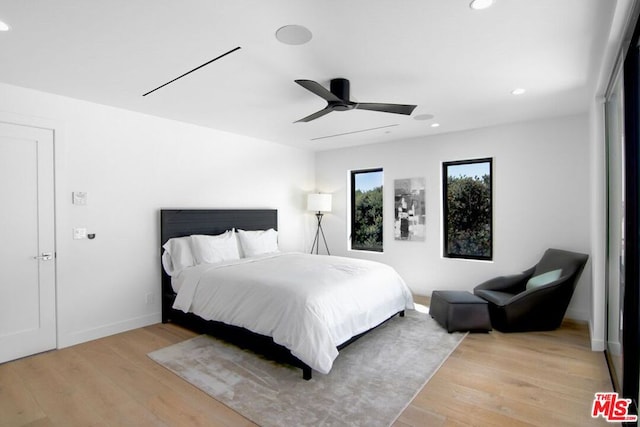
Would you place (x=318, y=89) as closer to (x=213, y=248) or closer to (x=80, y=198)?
(x=213, y=248)

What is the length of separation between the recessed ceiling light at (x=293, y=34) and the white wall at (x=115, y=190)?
100 inches

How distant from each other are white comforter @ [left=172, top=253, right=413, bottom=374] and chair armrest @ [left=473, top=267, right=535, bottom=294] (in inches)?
48.1

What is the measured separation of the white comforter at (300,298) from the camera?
267 centimetres

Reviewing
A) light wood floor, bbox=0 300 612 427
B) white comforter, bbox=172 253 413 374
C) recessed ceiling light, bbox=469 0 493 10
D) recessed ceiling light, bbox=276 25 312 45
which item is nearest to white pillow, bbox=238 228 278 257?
white comforter, bbox=172 253 413 374

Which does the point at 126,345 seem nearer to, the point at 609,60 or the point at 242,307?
the point at 242,307

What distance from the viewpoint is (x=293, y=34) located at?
2174 millimetres

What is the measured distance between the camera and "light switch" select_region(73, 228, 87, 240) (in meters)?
3.41

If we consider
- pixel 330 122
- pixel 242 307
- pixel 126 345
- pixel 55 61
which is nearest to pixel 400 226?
pixel 330 122

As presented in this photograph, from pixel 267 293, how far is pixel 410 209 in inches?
124

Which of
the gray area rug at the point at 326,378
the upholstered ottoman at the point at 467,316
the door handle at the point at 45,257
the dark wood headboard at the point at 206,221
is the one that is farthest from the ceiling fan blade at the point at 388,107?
the door handle at the point at 45,257

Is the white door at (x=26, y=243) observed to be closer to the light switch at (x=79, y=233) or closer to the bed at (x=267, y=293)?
the light switch at (x=79, y=233)

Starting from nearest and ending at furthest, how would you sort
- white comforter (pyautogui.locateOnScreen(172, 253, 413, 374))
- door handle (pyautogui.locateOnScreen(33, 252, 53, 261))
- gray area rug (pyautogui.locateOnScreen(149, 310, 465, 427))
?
1. gray area rug (pyautogui.locateOnScreen(149, 310, 465, 427))
2. white comforter (pyautogui.locateOnScreen(172, 253, 413, 374))
3. door handle (pyautogui.locateOnScreen(33, 252, 53, 261))

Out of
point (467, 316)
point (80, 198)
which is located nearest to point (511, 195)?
point (467, 316)

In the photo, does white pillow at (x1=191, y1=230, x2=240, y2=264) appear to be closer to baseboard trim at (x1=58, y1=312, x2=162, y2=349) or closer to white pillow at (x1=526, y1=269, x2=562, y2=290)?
baseboard trim at (x1=58, y1=312, x2=162, y2=349)
